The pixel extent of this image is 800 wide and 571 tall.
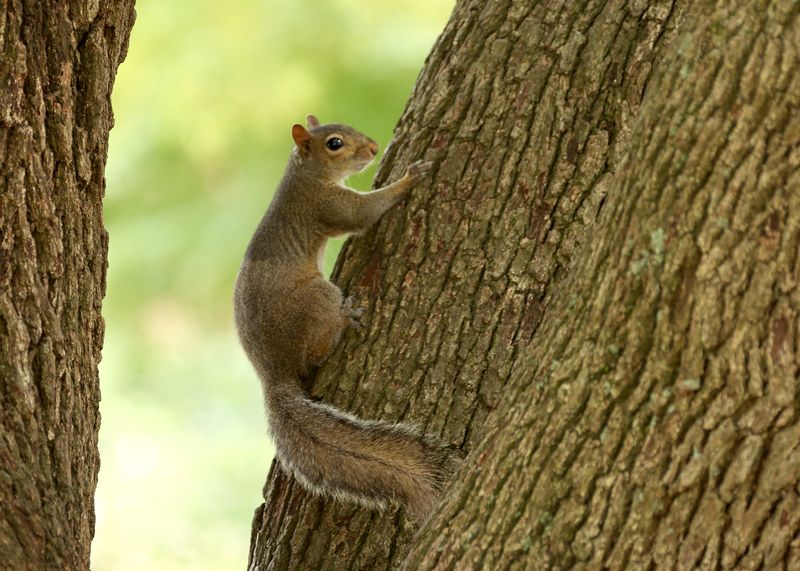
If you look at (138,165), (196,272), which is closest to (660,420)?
(196,272)

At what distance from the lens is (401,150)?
3391 mm

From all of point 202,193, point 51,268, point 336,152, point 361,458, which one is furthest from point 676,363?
point 202,193

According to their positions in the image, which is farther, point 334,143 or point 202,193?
point 202,193

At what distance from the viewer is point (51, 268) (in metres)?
2.34

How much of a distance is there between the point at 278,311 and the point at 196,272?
4124 mm

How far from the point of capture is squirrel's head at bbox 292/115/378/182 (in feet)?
14.0

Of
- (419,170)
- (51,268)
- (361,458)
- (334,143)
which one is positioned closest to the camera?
(51,268)

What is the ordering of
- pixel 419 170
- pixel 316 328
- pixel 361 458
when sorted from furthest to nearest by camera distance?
pixel 316 328 → pixel 419 170 → pixel 361 458

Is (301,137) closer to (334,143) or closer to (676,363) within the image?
(334,143)

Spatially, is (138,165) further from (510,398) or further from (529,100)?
(510,398)

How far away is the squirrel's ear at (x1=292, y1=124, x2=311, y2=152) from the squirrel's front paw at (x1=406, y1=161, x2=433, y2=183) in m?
1.11

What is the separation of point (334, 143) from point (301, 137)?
0.12 meters

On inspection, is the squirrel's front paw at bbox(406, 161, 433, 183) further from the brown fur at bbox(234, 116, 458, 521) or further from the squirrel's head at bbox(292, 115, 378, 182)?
the squirrel's head at bbox(292, 115, 378, 182)

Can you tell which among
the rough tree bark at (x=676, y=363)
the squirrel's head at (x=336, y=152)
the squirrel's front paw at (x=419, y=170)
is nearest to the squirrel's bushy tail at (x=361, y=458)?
the squirrel's front paw at (x=419, y=170)
